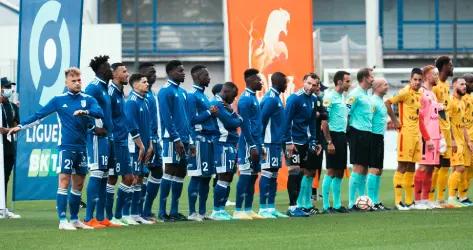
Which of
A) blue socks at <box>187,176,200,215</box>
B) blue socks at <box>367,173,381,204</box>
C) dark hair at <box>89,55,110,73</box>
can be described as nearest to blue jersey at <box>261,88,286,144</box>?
blue socks at <box>187,176,200,215</box>

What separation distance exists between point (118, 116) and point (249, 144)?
2.28 metres

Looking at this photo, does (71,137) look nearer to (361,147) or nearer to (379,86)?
(361,147)

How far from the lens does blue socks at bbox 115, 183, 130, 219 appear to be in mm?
18250

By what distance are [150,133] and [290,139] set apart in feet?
7.74

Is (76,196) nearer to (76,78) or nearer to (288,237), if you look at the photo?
(76,78)

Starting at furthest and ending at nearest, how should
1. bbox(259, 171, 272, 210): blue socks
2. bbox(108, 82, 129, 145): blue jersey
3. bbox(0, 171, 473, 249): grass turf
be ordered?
bbox(259, 171, 272, 210): blue socks → bbox(108, 82, 129, 145): blue jersey → bbox(0, 171, 473, 249): grass turf

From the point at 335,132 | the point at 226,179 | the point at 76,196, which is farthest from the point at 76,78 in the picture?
the point at 335,132

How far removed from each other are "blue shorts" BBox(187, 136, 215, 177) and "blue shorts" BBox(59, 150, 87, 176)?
2.19 meters

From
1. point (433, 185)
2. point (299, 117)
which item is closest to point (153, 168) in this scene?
point (299, 117)

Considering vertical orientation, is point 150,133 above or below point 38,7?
below

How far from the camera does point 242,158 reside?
64.6 feet

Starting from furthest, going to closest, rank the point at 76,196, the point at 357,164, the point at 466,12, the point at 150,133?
the point at 466,12
the point at 357,164
the point at 150,133
the point at 76,196

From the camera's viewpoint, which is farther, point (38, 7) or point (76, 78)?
point (38, 7)

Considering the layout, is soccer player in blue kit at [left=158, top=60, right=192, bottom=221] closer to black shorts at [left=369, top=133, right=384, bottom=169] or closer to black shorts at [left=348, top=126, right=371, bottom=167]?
black shorts at [left=348, top=126, right=371, bottom=167]
